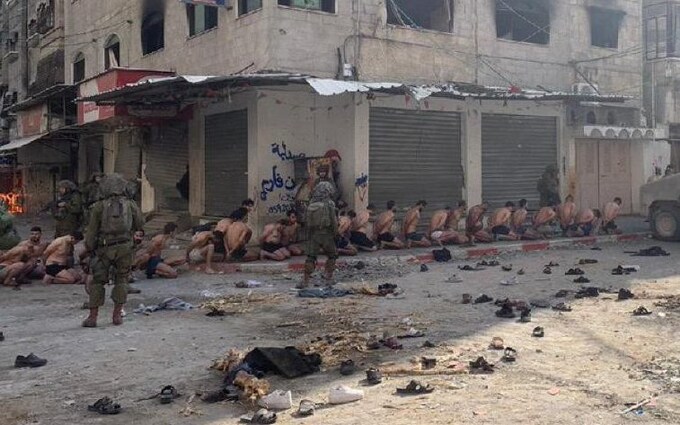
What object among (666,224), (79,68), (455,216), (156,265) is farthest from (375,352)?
(79,68)

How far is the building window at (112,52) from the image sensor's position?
68.0 feet

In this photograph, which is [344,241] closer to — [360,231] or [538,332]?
[360,231]

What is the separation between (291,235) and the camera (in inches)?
501

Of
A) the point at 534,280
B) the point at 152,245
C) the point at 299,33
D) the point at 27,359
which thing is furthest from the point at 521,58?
the point at 27,359

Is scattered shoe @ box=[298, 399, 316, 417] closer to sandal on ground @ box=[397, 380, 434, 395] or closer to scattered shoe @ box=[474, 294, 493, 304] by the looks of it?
sandal on ground @ box=[397, 380, 434, 395]

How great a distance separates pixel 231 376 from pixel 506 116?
13.4 meters

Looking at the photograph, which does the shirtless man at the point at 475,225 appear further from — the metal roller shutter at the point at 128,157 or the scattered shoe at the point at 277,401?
the scattered shoe at the point at 277,401

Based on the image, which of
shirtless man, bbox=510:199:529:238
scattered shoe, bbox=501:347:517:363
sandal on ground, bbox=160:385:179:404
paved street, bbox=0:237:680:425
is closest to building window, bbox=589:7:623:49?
shirtless man, bbox=510:199:529:238

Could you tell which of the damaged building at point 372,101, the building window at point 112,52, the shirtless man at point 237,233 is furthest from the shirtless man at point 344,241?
the building window at point 112,52

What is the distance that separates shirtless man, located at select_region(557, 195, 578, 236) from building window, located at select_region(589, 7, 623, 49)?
573cm

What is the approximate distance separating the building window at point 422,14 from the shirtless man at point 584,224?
17.1 feet

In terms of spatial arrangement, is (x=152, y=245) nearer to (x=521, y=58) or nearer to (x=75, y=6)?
(x=521, y=58)

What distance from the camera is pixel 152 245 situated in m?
10.6

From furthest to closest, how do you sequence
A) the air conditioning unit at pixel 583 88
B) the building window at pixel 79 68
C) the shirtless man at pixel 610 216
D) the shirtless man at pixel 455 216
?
the building window at pixel 79 68 < the air conditioning unit at pixel 583 88 < the shirtless man at pixel 610 216 < the shirtless man at pixel 455 216
